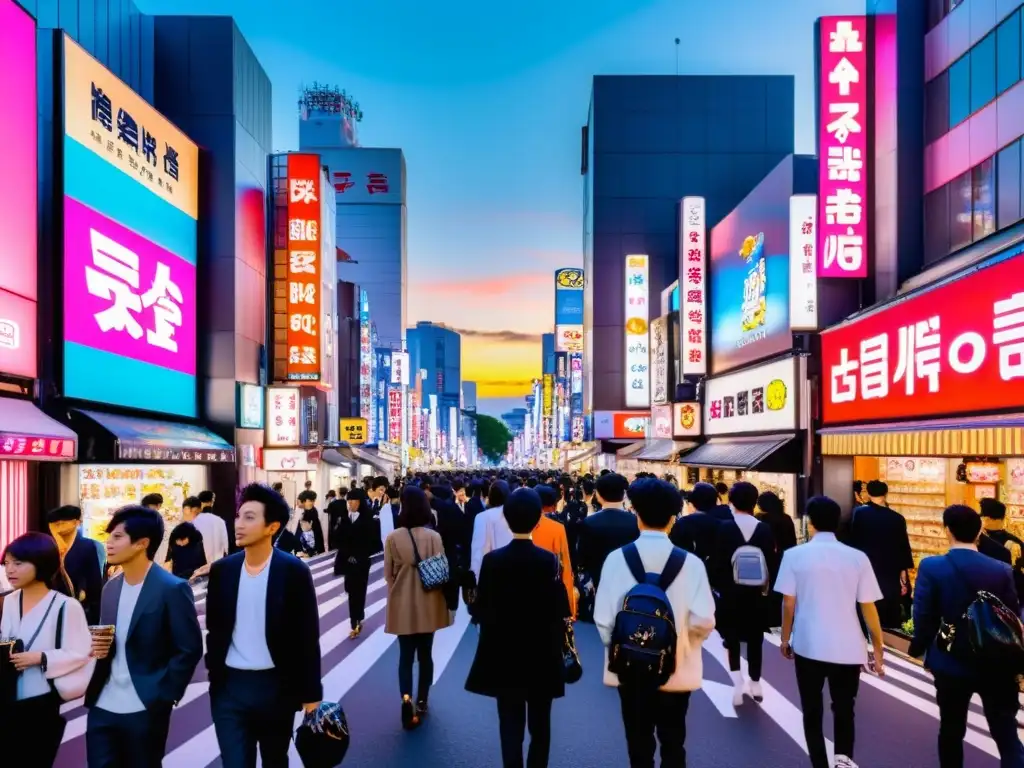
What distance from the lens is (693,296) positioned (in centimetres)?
2425

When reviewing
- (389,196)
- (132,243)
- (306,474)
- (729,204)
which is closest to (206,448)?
(132,243)

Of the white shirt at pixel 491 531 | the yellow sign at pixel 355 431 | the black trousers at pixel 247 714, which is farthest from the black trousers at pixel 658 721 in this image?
the yellow sign at pixel 355 431

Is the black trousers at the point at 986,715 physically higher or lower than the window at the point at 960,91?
lower

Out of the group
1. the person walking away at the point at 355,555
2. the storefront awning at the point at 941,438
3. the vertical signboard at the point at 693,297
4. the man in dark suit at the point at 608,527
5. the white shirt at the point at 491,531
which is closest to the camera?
the man in dark suit at the point at 608,527

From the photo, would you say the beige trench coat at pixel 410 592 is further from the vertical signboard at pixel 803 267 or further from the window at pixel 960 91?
the window at pixel 960 91

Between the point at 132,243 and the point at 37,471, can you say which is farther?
the point at 132,243

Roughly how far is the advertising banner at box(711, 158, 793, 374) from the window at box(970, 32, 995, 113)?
386 centimetres

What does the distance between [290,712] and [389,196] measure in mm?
116492

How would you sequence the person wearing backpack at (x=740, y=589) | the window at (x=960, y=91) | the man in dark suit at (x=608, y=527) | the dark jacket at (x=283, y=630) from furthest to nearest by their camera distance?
1. the window at (x=960, y=91)
2. the man in dark suit at (x=608, y=527)
3. the person wearing backpack at (x=740, y=589)
4. the dark jacket at (x=283, y=630)

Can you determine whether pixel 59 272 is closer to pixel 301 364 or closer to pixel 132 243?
pixel 132 243

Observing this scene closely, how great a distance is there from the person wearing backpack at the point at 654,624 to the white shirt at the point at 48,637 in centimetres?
242

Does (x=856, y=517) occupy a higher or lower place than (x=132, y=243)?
lower

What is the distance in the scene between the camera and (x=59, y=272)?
1300 cm

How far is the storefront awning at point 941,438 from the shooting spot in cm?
869
